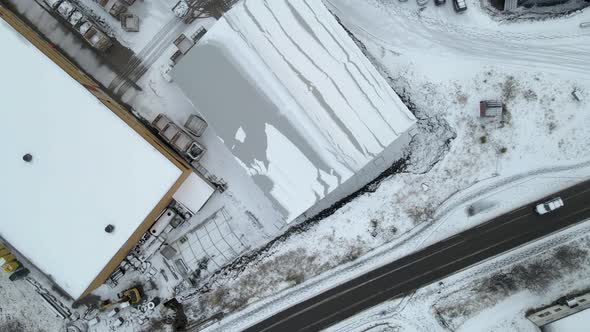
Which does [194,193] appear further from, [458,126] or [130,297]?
[458,126]

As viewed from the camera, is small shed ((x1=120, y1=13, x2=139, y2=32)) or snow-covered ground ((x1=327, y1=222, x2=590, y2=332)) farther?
small shed ((x1=120, y1=13, x2=139, y2=32))

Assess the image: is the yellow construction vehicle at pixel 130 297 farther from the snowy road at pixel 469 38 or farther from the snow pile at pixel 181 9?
the snowy road at pixel 469 38

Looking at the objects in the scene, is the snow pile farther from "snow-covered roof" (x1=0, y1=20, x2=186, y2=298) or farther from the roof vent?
the roof vent

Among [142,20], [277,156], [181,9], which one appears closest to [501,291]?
[277,156]

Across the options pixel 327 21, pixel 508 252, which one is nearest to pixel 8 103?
pixel 327 21

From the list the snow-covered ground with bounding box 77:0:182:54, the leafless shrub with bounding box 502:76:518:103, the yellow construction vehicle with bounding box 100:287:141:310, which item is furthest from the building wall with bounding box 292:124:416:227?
the snow-covered ground with bounding box 77:0:182:54

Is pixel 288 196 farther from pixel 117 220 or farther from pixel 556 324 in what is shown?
pixel 556 324

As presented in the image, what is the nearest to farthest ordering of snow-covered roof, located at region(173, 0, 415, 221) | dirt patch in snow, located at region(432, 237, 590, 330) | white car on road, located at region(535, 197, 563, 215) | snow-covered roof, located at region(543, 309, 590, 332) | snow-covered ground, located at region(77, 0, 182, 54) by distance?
snow-covered roof, located at region(543, 309, 590, 332)
snow-covered roof, located at region(173, 0, 415, 221)
white car on road, located at region(535, 197, 563, 215)
dirt patch in snow, located at region(432, 237, 590, 330)
snow-covered ground, located at region(77, 0, 182, 54)
